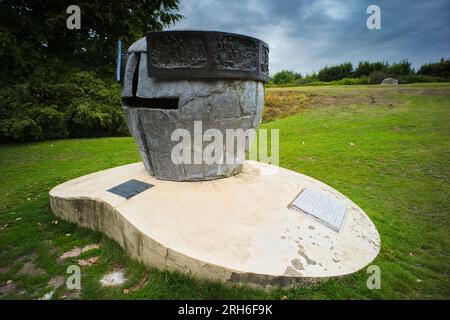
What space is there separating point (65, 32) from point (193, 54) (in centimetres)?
1209

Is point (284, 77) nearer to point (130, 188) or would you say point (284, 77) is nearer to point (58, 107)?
point (58, 107)

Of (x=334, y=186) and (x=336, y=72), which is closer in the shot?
(x=334, y=186)

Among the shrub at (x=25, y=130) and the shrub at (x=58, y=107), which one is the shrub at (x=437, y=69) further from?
the shrub at (x=25, y=130)

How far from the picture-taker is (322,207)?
3818 millimetres

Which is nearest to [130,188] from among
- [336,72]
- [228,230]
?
[228,230]

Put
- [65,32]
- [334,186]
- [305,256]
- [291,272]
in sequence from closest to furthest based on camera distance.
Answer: [291,272] < [305,256] < [334,186] < [65,32]

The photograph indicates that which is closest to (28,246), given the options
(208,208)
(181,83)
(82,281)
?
(82,281)

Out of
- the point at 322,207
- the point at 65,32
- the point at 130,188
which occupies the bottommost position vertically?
the point at 322,207

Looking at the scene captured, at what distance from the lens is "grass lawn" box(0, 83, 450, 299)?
2787mm

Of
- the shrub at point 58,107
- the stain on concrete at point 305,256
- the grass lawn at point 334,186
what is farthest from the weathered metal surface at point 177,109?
the shrub at point 58,107

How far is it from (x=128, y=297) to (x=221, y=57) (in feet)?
9.40

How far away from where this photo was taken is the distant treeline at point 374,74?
27.1 m

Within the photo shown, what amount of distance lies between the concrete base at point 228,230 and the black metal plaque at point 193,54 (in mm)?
1503

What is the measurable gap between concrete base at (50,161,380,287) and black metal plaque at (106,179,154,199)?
90 mm
